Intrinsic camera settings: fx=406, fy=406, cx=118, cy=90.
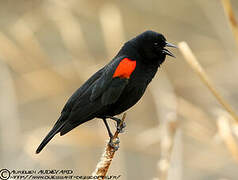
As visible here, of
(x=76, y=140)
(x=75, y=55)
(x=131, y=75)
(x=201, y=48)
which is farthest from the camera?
(x=201, y=48)

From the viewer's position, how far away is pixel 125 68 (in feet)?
9.44

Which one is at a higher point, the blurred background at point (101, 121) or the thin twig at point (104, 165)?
the blurred background at point (101, 121)

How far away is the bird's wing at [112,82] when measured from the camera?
2.85 meters

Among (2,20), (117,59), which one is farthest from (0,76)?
(2,20)

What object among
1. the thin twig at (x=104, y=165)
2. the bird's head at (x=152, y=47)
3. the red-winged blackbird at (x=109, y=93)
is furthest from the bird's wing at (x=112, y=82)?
the thin twig at (x=104, y=165)

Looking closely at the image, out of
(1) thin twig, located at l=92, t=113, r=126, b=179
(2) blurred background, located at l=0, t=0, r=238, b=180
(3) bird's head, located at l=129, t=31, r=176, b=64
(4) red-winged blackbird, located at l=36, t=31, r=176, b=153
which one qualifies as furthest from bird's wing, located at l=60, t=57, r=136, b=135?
(1) thin twig, located at l=92, t=113, r=126, b=179

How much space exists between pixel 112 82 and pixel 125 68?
0.44 ft

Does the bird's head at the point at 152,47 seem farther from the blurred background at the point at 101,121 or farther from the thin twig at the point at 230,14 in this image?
the thin twig at the point at 230,14

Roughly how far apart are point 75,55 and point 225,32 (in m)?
1.63

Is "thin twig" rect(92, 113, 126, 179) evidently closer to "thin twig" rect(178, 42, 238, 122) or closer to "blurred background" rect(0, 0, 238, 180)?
"thin twig" rect(178, 42, 238, 122)

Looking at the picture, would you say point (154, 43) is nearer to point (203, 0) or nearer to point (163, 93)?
point (163, 93)

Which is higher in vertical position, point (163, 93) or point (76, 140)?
point (163, 93)

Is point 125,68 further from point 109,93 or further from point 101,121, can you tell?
point 101,121

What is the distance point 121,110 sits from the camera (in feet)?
9.64
